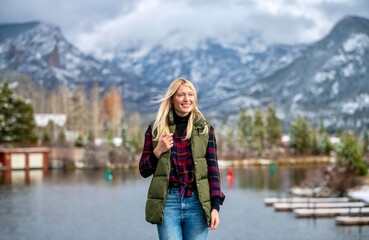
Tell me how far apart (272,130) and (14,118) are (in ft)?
128

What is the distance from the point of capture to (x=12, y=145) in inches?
2995

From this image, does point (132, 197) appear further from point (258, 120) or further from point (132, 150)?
point (258, 120)

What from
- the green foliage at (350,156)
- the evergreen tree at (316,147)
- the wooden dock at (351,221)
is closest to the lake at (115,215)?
the wooden dock at (351,221)

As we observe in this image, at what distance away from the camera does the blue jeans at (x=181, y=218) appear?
647 cm

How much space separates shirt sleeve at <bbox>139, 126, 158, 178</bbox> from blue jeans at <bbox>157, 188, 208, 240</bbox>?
304 millimetres

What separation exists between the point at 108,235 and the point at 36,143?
5362cm

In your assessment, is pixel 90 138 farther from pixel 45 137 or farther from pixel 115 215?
pixel 115 215

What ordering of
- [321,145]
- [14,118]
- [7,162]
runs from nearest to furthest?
[7,162] < [14,118] < [321,145]

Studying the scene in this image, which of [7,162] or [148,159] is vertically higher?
[148,159]

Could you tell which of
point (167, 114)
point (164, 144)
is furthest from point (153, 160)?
point (167, 114)

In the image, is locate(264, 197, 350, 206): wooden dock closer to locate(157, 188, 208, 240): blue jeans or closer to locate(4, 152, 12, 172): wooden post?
locate(157, 188, 208, 240): blue jeans

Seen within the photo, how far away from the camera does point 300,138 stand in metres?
94.4

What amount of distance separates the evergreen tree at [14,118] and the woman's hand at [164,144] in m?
72.8

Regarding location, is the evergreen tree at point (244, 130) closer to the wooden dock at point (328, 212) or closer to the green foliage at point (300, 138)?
the green foliage at point (300, 138)
